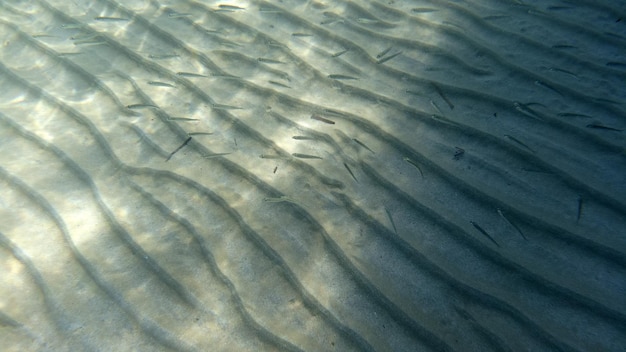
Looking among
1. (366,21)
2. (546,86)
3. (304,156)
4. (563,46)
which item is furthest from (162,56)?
(563,46)

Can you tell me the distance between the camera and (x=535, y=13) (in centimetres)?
408

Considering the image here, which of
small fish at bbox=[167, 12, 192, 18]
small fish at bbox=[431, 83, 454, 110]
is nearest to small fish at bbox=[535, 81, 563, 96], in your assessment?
small fish at bbox=[431, 83, 454, 110]

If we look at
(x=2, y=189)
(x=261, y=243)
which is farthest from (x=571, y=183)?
(x=2, y=189)

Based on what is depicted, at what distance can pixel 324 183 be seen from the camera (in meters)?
2.83

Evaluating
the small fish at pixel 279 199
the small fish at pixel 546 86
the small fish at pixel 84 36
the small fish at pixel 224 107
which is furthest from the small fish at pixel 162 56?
the small fish at pixel 546 86

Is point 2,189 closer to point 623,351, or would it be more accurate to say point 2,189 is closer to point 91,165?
point 91,165

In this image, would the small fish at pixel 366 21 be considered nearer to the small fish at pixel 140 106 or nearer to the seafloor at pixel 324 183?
the seafloor at pixel 324 183

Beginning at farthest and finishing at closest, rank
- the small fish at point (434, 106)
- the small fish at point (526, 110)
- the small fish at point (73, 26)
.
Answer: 1. the small fish at point (73, 26)
2. the small fish at point (434, 106)
3. the small fish at point (526, 110)

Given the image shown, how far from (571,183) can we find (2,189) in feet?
14.1

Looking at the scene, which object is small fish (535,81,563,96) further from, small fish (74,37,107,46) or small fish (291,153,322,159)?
small fish (74,37,107,46)

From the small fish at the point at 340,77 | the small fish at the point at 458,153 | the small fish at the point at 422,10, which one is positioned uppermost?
the small fish at the point at 422,10

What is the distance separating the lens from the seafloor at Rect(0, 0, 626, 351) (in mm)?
2217

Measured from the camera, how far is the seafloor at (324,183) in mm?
2217

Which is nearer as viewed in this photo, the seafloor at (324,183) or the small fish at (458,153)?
the seafloor at (324,183)
